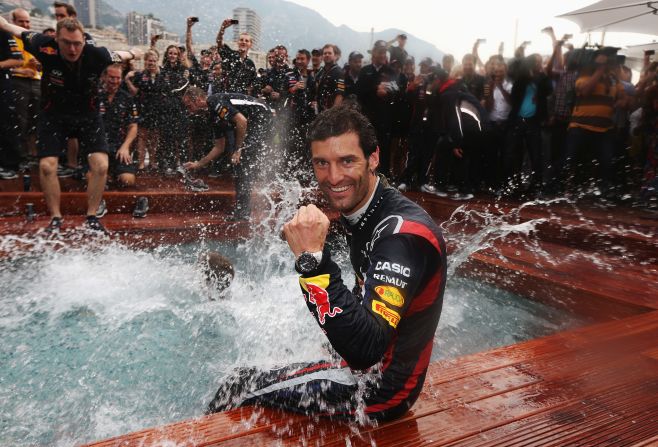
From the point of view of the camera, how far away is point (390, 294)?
1.50 metres

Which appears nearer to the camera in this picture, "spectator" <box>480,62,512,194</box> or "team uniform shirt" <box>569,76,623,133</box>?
"team uniform shirt" <box>569,76,623,133</box>

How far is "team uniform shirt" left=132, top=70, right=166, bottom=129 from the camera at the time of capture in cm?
694

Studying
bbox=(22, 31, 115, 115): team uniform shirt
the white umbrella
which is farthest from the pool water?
the white umbrella

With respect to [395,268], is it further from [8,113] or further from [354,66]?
[354,66]

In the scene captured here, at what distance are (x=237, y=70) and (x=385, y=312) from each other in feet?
21.8

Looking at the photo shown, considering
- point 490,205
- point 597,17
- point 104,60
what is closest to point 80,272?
point 104,60

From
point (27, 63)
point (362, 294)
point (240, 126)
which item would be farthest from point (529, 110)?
point (27, 63)

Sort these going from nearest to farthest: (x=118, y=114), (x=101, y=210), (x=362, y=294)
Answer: (x=362, y=294) < (x=101, y=210) < (x=118, y=114)

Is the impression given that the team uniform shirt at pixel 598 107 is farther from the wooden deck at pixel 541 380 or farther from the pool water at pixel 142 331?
the pool water at pixel 142 331

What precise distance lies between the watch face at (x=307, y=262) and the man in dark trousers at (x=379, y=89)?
5.57 metres

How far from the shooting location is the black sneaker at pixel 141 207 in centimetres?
536

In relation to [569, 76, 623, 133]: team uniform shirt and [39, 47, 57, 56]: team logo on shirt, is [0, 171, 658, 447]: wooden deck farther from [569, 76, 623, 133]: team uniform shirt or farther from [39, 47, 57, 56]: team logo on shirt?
[569, 76, 623, 133]: team uniform shirt

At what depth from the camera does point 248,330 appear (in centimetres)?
345

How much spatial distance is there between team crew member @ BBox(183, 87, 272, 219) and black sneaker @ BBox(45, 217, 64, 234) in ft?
5.62
